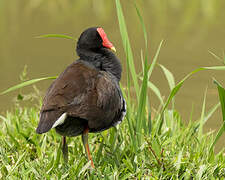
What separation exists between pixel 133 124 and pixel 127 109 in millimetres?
189

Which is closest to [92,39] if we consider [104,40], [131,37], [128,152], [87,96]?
[104,40]

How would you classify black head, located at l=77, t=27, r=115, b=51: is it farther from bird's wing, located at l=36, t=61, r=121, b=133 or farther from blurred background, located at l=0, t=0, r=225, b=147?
blurred background, located at l=0, t=0, r=225, b=147

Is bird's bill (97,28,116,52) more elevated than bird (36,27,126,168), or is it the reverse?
bird's bill (97,28,116,52)

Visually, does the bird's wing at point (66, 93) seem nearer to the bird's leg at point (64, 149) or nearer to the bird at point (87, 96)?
the bird at point (87, 96)

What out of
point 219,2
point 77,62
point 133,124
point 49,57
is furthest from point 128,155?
point 219,2

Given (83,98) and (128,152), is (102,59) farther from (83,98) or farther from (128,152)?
(128,152)

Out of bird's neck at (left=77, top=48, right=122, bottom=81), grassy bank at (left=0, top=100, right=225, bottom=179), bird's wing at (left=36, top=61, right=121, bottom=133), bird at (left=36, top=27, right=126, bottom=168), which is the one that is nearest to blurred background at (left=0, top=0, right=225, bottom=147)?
grassy bank at (left=0, top=100, right=225, bottom=179)

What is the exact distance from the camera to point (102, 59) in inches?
143

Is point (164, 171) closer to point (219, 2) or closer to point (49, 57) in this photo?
point (49, 57)

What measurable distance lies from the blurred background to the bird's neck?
4.42 ft

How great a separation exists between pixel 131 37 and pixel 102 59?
4.69 meters

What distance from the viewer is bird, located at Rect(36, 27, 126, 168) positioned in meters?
3.21

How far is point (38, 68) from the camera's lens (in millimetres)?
6715

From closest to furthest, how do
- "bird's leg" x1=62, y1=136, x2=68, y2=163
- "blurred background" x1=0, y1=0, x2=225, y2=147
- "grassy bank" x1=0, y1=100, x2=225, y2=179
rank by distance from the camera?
"grassy bank" x1=0, y1=100, x2=225, y2=179
"bird's leg" x1=62, y1=136, x2=68, y2=163
"blurred background" x1=0, y1=0, x2=225, y2=147
